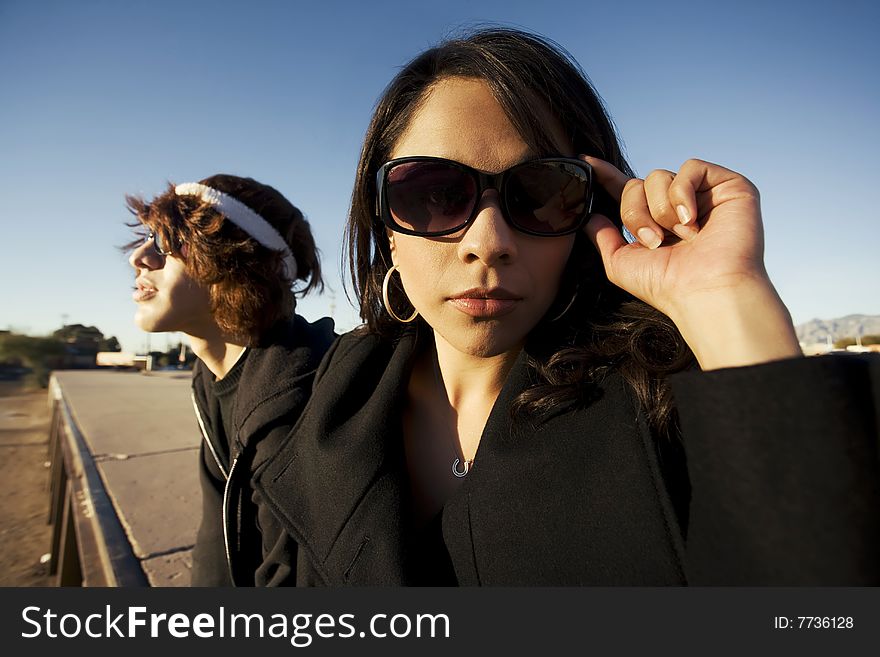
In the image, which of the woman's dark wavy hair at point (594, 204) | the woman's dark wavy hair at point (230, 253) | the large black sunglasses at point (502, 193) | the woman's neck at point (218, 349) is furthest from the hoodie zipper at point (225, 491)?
the large black sunglasses at point (502, 193)

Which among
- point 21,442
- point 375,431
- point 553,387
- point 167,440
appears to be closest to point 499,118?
point 553,387

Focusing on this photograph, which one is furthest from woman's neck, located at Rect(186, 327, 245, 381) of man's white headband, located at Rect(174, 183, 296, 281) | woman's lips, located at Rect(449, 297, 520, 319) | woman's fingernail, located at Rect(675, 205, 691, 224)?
woman's fingernail, located at Rect(675, 205, 691, 224)

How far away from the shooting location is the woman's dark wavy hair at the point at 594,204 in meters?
1.16

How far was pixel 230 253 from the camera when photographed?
2.35 metres

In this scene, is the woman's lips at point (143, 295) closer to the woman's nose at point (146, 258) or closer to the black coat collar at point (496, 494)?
the woman's nose at point (146, 258)

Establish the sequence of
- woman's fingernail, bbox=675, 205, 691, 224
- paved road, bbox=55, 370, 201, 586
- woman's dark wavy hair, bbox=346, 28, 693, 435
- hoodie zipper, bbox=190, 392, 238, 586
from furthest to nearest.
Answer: paved road, bbox=55, 370, 201, 586
hoodie zipper, bbox=190, 392, 238, 586
woman's dark wavy hair, bbox=346, 28, 693, 435
woman's fingernail, bbox=675, 205, 691, 224

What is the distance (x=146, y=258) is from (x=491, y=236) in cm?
194

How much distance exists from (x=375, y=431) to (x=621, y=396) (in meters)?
0.73

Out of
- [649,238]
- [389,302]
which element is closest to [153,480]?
[389,302]

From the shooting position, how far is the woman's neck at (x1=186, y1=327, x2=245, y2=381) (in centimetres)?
237

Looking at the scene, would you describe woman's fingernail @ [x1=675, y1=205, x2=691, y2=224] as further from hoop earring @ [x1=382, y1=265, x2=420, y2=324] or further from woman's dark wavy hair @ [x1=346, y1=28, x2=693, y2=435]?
hoop earring @ [x1=382, y1=265, x2=420, y2=324]

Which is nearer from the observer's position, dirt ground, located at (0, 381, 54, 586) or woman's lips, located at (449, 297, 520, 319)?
woman's lips, located at (449, 297, 520, 319)

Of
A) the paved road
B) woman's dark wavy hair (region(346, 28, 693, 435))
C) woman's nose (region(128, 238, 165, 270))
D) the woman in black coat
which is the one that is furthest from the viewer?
the paved road

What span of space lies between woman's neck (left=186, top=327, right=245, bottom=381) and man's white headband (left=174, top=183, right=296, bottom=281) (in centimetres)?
53
